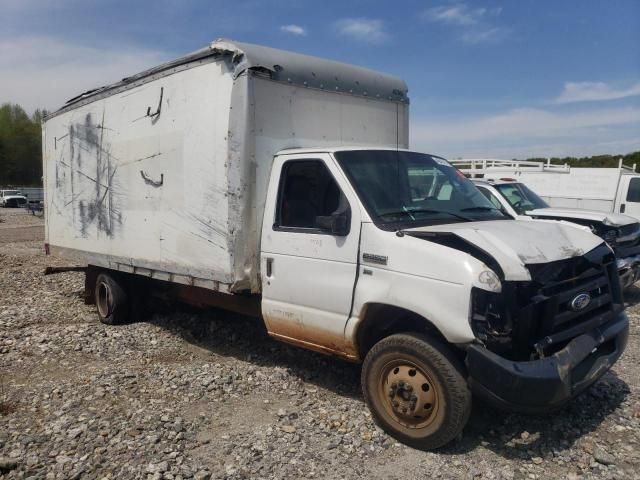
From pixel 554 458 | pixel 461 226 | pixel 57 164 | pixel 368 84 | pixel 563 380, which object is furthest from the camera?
pixel 57 164

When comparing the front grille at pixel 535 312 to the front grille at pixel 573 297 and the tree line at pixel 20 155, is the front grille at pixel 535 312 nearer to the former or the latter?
the front grille at pixel 573 297

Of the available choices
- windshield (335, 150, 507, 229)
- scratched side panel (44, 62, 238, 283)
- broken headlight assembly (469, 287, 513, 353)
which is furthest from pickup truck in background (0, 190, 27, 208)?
broken headlight assembly (469, 287, 513, 353)

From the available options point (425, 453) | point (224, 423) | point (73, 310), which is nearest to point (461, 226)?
point (425, 453)

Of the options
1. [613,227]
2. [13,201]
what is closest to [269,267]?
[613,227]

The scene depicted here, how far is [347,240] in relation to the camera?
4.39m

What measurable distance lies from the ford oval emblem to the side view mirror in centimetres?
175

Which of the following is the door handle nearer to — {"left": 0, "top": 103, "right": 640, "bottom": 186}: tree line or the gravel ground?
the gravel ground

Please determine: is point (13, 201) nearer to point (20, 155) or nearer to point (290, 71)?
point (20, 155)

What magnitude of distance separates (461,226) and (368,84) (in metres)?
2.53

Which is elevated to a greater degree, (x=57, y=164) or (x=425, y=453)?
(x=57, y=164)

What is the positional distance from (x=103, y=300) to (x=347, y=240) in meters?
4.81

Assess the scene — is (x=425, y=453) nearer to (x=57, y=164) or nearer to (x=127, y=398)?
(x=127, y=398)

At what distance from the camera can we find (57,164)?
329 inches

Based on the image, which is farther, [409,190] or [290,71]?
[290,71]
